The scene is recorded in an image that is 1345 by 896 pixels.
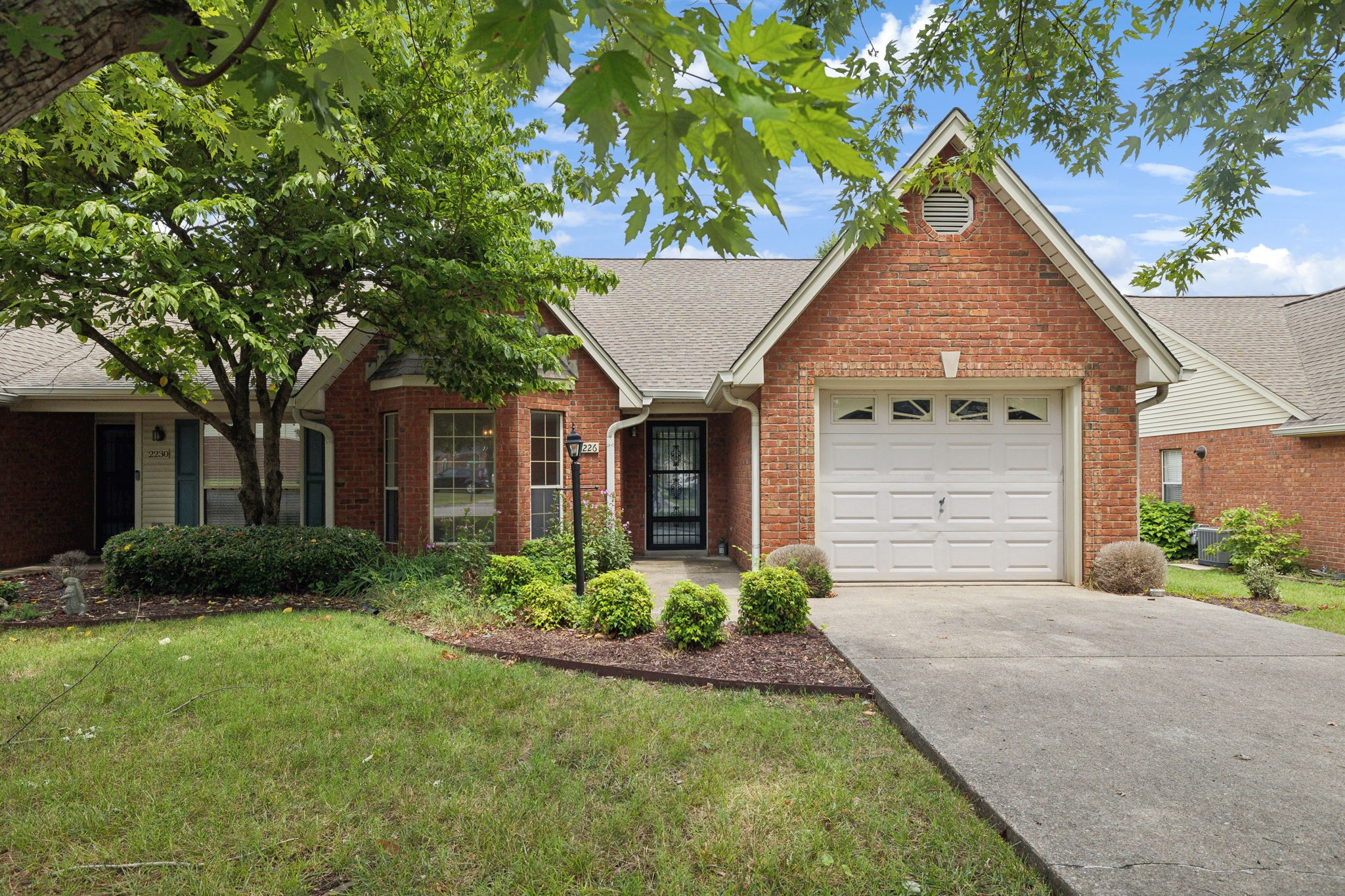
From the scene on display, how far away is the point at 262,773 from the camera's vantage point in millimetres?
3838

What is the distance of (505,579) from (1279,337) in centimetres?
1994

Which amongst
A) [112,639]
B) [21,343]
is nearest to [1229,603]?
[112,639]

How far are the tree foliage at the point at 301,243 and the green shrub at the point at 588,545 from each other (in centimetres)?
213

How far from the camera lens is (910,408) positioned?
991 cm

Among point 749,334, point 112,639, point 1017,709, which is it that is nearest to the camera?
point 1017,709

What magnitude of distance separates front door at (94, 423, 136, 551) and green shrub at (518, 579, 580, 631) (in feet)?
31.7

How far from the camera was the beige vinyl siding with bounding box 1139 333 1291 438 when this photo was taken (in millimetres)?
15070

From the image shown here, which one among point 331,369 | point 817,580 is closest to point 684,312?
point 331,369

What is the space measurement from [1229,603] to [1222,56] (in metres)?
7.64

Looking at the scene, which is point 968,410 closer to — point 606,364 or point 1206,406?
point 606,364

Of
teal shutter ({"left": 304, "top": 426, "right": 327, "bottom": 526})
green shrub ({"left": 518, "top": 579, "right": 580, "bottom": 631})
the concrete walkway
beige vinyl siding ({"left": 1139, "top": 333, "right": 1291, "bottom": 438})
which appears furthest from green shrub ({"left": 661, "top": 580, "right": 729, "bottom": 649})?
beige vinyl siding ({"left": 1139, "top": 333, "right": 1291, "bottom": 438})

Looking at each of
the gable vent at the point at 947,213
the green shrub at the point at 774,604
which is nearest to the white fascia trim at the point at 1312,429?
the gable vent at the point at 947,213

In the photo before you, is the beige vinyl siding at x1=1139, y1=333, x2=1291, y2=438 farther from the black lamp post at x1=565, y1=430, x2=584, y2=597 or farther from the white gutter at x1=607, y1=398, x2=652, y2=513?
the black lamp post at x1=565, y1=430, x2=584, y2=597

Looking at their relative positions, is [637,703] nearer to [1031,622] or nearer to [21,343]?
[1031,622]
